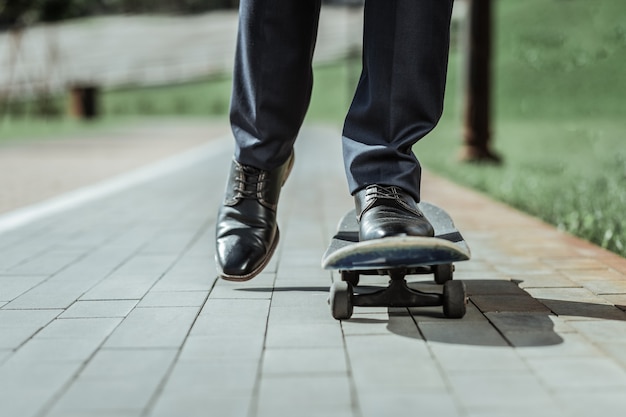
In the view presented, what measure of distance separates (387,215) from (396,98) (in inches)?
13.5

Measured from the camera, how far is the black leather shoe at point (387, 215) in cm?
207

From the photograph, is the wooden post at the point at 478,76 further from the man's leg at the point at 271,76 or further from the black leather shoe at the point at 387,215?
the black leather shoe at the point at 387,215

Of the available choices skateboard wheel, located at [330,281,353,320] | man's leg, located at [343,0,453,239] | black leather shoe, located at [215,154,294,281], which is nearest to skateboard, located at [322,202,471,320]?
skateboard wheel, located at [330,281,353,320]

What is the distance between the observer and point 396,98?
2221mm

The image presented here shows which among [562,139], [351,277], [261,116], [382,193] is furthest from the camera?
[562,139]

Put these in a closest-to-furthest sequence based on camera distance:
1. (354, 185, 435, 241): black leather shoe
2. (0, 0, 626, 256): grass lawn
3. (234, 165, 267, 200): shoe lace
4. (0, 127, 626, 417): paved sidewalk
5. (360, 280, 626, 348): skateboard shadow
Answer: (0, 127, 626, 417): paved sidewalk < (360, 280, 626, 348): skateboard shadow < (354, 185, 435, 241): black leather shoe < (234, 165, 267, 200): shoe lace < (0, 0, 626, 256): grass lawn

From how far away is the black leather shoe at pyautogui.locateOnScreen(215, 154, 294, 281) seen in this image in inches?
94.0

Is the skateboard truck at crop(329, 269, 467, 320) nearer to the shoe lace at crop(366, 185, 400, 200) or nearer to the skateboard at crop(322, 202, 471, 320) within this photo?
the skateboard at crop(322, 202, 471, 320)

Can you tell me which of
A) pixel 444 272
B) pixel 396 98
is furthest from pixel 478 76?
pixel 444 272

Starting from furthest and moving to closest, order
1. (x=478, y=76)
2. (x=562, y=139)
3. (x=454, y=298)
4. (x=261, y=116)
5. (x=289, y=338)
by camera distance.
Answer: (x=562, y=139)
(x=478, y=76)
(x=261, y=116)
(x=454, y=298)
(x=289, y=338)

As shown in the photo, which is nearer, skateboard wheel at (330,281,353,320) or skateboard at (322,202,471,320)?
skateboard at (322,202,471,320)

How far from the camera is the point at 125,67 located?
4478 centimetres

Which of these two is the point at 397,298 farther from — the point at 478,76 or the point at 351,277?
the point at 478,76

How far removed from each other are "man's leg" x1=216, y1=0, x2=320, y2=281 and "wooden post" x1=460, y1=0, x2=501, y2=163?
647 centimetres
